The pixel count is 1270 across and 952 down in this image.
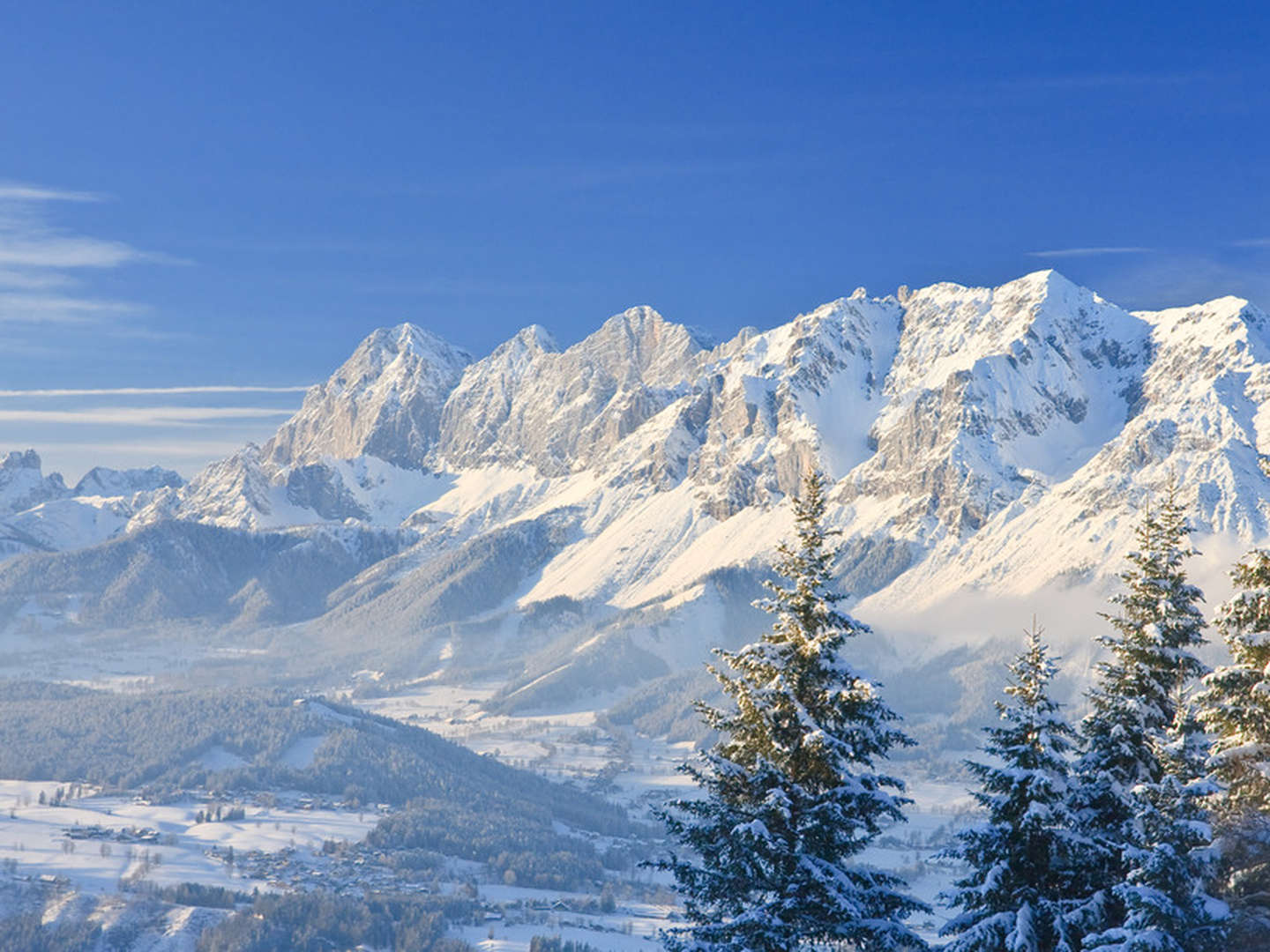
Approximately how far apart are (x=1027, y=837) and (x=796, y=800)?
6800mm

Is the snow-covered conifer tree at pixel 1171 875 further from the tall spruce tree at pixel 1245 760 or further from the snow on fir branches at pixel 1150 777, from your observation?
the tall spruce tree at pixel 1245 760

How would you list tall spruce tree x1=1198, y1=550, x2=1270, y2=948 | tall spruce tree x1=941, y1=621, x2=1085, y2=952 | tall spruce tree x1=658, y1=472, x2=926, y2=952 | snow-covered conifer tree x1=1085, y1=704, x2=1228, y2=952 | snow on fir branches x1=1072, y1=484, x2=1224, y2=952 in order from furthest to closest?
tall spruce tree x1=941, y1=621, x2=1085, y2=952, tall spruce tree x1=658, y1=472, x2=926, y2=952, tall spruce tree x1=1198, y1=550, x2=1270, y2=948, snow on fir branches x1=1072, y1=484, x2=1224, y2=952, snow-covered conifer tree x1=1085, y1=704, x2=1228, y2=952

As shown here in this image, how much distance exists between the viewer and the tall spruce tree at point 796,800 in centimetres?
3625

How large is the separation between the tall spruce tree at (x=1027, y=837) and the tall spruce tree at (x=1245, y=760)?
4.12 meters

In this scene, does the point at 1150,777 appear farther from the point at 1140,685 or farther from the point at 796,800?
the point at 796,800

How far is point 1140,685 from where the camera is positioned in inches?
1610

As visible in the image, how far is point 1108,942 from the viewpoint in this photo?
34750 millimetres

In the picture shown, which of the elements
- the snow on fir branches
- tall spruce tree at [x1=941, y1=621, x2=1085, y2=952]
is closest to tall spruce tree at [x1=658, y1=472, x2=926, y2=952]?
tall spruce tree at [x1=941, y1=621, x2=1085, y2=952]

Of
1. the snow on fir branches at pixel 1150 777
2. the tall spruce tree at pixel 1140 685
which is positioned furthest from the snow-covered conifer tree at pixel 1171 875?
the tall spruce tree at pixel 1140 685

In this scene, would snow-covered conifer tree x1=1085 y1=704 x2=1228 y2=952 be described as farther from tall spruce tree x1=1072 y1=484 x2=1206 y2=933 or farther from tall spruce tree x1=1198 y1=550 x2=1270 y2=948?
tall spruce tree x1=1072 y1=484 x2=1206 y2=933

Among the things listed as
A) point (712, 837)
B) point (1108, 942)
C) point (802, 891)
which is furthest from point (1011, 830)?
point (712, 837)

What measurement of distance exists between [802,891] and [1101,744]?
11.4 m

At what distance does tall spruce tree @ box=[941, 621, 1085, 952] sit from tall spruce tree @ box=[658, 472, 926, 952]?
2242 mm

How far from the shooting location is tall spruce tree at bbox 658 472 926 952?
36.2 metres
